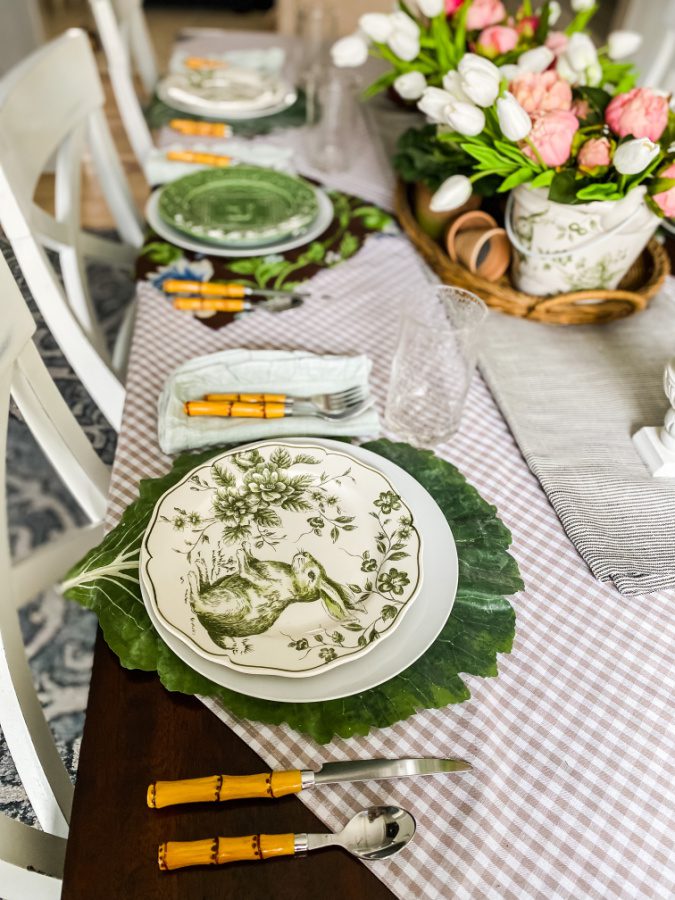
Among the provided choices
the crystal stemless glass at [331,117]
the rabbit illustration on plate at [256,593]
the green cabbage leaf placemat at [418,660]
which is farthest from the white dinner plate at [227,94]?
the rabbit illustration on plate at [256,593]

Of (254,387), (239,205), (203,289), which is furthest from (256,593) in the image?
(239,205)

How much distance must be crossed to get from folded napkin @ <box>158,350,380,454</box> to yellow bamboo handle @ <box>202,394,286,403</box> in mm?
22

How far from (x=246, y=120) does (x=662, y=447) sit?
1.02 meters

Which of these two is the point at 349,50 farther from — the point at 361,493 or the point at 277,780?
the point at 277,780

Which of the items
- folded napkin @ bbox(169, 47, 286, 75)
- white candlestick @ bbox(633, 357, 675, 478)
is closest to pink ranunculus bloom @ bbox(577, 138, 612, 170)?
white candlestick @ bbox(633, 357, 675, 478)

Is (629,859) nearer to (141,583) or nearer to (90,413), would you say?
(141,583)

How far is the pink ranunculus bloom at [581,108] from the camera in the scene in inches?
33.8

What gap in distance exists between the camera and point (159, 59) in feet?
12.1

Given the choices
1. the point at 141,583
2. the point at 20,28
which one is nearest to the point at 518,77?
the point at 141,583

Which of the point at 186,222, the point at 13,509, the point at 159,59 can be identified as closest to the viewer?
the point at 186,222

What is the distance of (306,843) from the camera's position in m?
0.47

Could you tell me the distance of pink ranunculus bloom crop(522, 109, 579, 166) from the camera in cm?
77

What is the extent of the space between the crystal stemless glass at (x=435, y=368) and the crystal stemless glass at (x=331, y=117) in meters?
0.55

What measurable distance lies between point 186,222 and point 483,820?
860 millimetres
